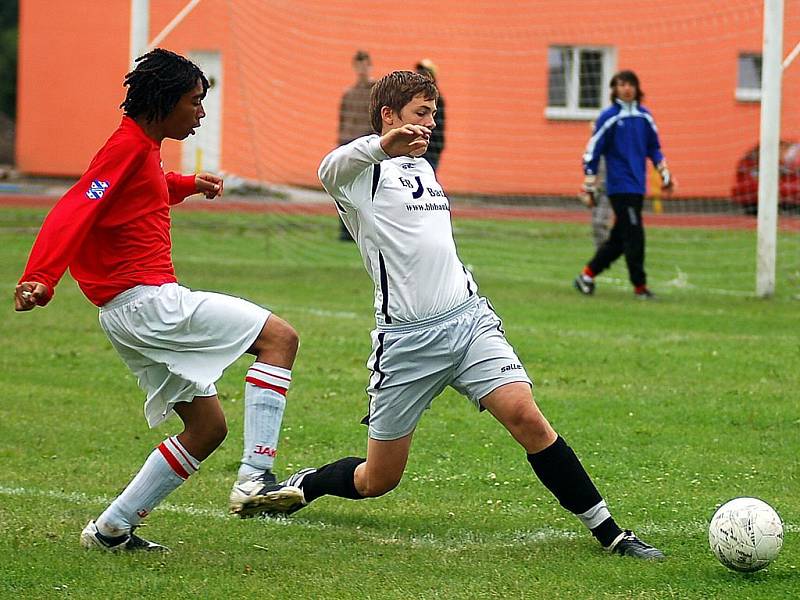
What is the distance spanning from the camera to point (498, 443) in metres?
6.88

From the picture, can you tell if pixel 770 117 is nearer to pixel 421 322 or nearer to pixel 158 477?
pixel 421 322

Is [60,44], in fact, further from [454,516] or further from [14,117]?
[454,516]

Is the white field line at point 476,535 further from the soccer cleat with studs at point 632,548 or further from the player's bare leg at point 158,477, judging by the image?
the player's bare leg at point 158,477

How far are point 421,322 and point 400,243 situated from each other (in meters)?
0.30

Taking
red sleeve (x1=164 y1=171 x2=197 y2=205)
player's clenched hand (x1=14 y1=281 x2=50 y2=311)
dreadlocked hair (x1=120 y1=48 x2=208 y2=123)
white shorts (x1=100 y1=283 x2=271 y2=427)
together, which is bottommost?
white shorts (x1=100 y1=283 x2=271 y2=427)

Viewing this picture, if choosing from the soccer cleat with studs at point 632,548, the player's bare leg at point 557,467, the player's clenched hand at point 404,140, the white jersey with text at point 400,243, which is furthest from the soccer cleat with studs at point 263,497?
the player's clenched hand at point 404,140

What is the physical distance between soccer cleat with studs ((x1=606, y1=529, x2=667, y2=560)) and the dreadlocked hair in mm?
2272

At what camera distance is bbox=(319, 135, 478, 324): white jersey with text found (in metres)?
4.93

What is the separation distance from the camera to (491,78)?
20.6 metres

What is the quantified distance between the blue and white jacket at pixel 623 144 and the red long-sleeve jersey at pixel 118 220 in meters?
7.95

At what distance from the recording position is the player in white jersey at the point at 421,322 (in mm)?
4840

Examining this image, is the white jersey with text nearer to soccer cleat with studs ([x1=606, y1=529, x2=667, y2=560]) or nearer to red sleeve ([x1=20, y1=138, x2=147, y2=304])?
red sleeve ([x1=20, y1=138, x2=147, y2=304])

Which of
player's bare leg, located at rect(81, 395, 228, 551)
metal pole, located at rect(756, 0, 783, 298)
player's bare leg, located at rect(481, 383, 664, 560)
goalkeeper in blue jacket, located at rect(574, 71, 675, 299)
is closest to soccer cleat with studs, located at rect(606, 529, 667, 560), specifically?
player's bare leg, located at rect(481, 383, 664, 560)

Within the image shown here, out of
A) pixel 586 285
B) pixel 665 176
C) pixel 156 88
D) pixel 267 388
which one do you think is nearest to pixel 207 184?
pixel 156 88
